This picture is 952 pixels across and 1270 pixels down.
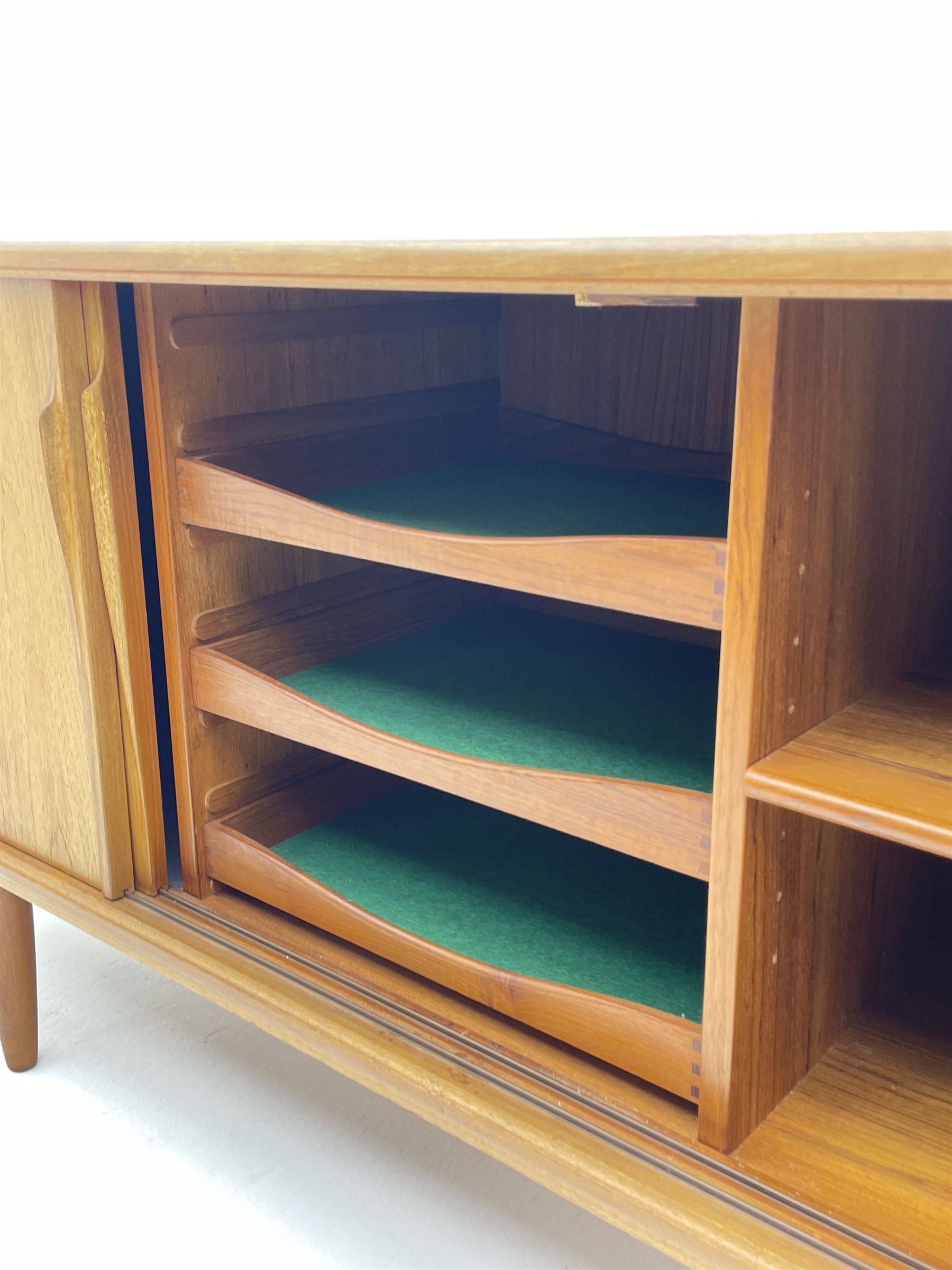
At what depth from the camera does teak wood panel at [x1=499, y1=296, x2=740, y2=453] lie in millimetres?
1512

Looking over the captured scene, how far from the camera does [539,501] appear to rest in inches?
53.3

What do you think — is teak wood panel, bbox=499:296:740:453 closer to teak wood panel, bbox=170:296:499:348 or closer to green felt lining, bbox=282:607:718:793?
teak wood panel, bbox=170:296:499:348

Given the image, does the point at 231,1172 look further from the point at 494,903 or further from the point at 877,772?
the point at 877,772

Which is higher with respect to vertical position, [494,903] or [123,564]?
[123,564]

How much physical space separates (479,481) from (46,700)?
0.55 m

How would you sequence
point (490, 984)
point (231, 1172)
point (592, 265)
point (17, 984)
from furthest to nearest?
point (17, 984)
point (231, 1172)
point (490, 984)
point (592, 265)

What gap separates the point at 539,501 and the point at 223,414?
351 millimetres

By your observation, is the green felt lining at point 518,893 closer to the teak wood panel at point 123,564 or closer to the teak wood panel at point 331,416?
the teak wood panel at point 123,564

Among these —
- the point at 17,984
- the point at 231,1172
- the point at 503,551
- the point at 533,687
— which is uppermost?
the point at 503,551

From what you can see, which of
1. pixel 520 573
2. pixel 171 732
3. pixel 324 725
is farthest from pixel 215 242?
pixel 171 732

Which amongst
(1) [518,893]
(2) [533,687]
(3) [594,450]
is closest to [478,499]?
(2) [533,687]

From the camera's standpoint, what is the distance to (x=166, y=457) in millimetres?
1278

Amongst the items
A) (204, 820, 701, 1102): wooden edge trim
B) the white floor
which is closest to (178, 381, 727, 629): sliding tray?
(204, 820, 701, 1102): wooden edge trim

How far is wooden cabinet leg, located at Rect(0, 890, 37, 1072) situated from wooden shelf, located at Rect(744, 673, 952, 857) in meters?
1.05
